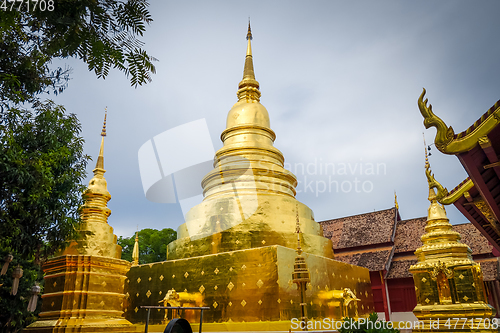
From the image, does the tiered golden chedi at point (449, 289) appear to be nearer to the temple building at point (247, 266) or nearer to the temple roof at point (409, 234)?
the temple building at point (247, 266)

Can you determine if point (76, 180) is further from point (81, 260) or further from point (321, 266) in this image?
point (321, 266)

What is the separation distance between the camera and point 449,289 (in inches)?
341

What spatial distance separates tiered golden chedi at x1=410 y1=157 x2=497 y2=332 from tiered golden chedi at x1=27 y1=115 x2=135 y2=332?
6620mm

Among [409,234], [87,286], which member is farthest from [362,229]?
[87,286]

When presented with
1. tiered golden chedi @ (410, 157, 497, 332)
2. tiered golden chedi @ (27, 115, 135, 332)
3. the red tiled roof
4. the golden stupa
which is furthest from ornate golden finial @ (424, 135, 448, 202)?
tiered golden chedi @ (27, 115, 135, 332)

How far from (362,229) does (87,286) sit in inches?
462

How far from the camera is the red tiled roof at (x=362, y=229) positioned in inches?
612

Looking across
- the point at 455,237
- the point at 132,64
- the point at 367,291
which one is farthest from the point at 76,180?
the point at 455,237

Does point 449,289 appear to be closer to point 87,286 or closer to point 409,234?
point 409,234

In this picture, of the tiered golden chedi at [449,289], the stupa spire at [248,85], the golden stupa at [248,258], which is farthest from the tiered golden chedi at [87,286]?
the tiered golden chedi at [449,289]

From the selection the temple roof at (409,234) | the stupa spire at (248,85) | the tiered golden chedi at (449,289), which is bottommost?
the tiered golden chedi at (449,289)

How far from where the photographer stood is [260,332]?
276 inches

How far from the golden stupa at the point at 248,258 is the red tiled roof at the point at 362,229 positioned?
5.50 meters

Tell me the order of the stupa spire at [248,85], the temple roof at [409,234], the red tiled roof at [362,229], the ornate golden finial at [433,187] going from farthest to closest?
the red tiled roof at [362,229]
the temple roof at [409,234]
the stupa spire at [248,85]
the ornate golden finial at [433,187]
